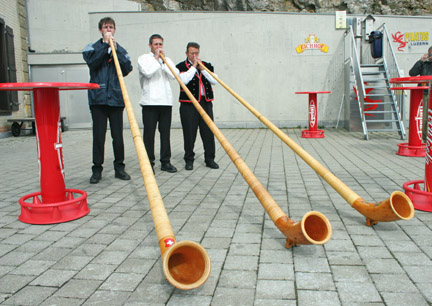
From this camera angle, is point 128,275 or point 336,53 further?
point 336,53

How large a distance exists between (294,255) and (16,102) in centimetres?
1214

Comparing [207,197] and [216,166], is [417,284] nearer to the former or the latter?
[207,197]

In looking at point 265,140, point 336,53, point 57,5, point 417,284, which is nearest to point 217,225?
point 417,284

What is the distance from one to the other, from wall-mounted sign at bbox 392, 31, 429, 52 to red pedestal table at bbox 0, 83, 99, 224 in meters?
11.5

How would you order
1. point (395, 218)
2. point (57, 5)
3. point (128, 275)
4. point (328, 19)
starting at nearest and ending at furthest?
point (128, 275), point (395, 218), point (328, 19), point (57, 5)

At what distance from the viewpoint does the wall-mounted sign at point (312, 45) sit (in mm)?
12281

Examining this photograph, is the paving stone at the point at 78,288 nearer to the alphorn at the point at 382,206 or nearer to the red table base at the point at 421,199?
the alphorn at the point at 382,206

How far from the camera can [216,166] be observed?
5.94 meters

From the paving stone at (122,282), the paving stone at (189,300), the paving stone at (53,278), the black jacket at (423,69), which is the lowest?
the paving stone at (189,300)

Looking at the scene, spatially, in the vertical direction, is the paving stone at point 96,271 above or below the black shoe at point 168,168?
below

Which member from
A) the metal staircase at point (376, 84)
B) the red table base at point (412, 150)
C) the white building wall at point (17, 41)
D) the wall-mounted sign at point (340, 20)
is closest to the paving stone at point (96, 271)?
the red table base at point (412, 150)

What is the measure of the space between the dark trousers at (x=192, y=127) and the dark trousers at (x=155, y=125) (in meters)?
0.30

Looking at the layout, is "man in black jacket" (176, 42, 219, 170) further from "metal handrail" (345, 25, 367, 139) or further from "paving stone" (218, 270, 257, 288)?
"metal handrail" (345, 25, 367, 139)

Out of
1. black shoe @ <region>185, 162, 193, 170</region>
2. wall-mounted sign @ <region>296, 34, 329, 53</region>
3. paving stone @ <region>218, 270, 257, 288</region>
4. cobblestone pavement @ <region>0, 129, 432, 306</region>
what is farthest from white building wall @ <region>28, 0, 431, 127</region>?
paving stone @ <region>218, 270, 257, 288</region>
